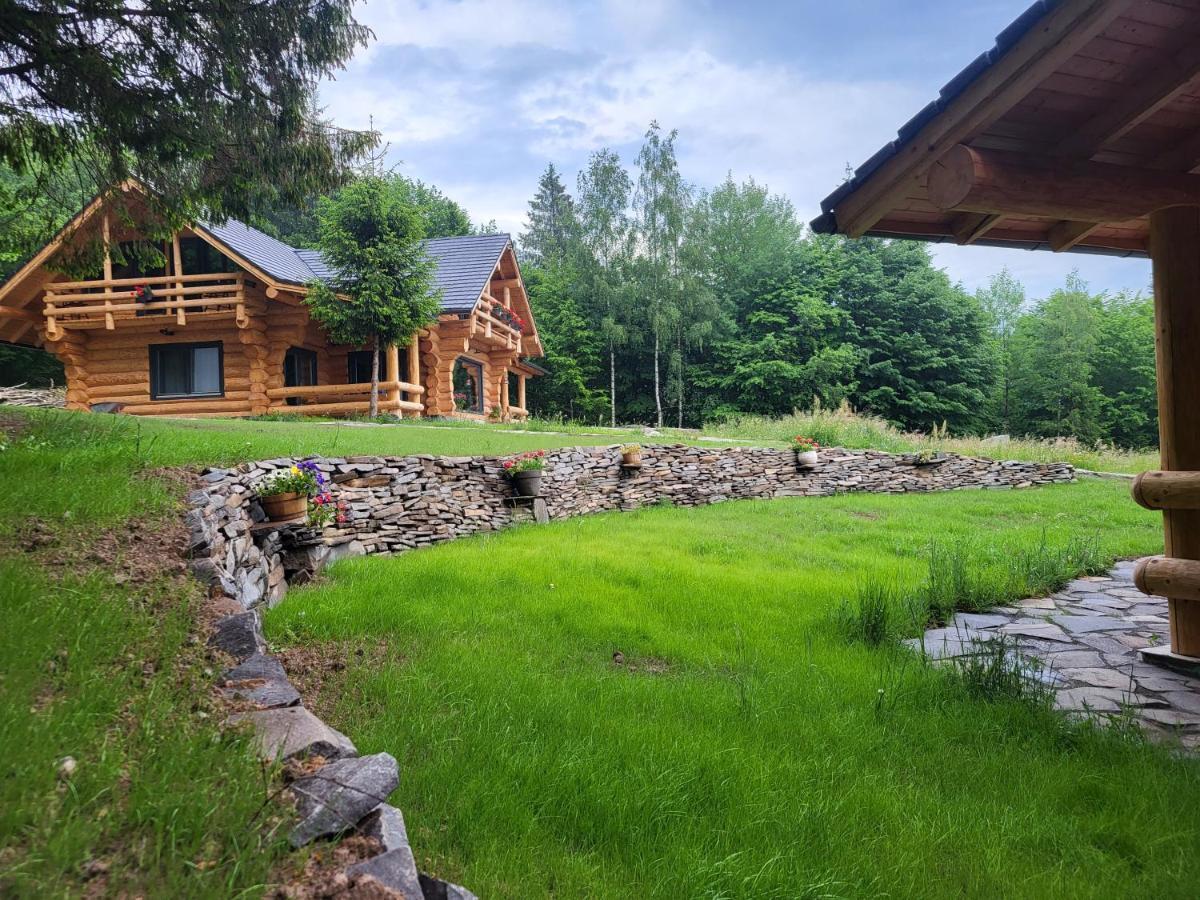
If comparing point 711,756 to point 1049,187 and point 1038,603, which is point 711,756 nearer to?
point 1049,187

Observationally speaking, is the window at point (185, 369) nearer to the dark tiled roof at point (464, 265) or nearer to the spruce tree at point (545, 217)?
the dark tiled roof at point (464, 265)

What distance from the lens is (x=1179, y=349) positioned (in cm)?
383

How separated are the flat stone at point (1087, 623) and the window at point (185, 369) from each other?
19.5m

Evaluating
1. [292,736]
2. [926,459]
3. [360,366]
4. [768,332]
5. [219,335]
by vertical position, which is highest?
[768,332]

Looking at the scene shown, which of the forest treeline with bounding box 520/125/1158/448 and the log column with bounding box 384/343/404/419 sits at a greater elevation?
the forest treeline with bounding box 520/125/1158/448

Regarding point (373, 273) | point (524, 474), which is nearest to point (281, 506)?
point (524, 474)

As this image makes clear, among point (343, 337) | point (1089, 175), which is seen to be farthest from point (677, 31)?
point (343, 337)

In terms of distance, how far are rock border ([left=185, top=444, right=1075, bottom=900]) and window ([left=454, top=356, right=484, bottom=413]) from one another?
11177 millimetres

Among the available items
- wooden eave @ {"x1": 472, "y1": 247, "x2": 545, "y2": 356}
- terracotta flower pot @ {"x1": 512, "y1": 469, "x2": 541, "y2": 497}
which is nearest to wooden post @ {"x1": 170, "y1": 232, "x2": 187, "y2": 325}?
wooden eave @ {"x1": 472, "y1": 247, "x2": 545, "y2": 356}

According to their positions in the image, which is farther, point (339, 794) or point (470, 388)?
point (470, 388)

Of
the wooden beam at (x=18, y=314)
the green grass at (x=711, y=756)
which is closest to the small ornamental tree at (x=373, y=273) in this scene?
the wooden beam at (x=18, y=314)

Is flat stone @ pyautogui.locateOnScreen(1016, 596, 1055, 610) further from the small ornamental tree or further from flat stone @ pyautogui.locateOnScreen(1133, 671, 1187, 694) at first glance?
the small ornamental tree

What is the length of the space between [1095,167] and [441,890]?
453cm

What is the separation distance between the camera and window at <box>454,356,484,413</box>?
22.0 m
